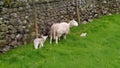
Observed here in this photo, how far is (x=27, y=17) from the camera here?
607 inches

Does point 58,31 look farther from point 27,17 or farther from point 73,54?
point 27,17

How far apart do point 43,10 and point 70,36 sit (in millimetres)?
2241

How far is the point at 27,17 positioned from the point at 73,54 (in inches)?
151

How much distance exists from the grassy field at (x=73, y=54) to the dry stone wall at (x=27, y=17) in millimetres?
856

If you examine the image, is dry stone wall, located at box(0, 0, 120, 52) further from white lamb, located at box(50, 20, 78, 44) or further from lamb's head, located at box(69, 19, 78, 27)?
Answer: white lamb, located at box(50, 20, 78, 44)

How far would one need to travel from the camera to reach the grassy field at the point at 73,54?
1180 cm

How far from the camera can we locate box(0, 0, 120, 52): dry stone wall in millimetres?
14633

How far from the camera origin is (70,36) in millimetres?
14930

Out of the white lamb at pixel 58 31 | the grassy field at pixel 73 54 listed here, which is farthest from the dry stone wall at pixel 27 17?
the white lamb at pixel 58 31

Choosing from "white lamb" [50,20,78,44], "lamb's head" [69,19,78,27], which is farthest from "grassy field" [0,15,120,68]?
"lamb's head" [69,19,78,27]

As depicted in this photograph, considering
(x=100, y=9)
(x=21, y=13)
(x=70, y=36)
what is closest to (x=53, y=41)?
(x=70, y=36)

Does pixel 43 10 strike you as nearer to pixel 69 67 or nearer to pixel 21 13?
pixel 21 13

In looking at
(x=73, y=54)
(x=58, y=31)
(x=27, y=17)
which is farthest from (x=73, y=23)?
(x=73, y=54)

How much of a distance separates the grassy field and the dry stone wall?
2.81 ft
